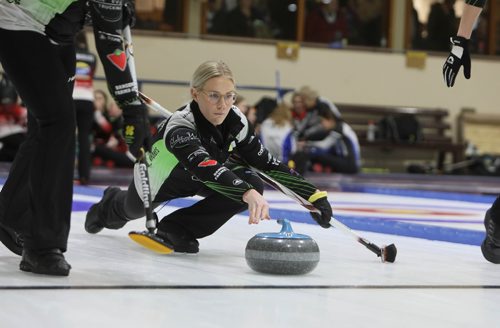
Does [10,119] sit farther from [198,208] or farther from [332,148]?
[198,208]

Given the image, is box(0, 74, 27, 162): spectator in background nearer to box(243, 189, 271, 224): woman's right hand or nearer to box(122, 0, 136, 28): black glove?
box(122, 0, 136, 28): black glove

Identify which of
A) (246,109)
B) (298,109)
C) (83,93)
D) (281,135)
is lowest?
(281,135)

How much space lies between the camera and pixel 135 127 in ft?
10.4

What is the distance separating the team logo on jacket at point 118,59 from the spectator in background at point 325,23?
11.2 metres

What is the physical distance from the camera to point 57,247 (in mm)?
3213

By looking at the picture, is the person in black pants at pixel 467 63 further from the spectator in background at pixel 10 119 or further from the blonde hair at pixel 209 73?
the spectator in background at pixel 10 119

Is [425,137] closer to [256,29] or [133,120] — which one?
[256,29]

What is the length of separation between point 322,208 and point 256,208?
1.51 ft

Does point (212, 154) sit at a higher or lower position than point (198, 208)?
higher

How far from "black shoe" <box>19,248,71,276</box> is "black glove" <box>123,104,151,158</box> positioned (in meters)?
0.41

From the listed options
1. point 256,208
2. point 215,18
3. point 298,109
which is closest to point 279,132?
point 298,109

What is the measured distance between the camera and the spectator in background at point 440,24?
14.9 meters

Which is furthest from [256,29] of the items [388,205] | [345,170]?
[388,205]

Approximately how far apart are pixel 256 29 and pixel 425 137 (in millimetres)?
2817
